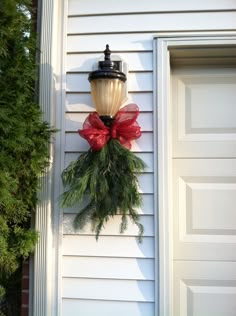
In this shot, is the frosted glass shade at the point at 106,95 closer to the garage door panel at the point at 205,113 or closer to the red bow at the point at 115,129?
the red bow at the point at 115,129

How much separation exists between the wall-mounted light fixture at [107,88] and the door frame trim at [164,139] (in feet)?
0.86

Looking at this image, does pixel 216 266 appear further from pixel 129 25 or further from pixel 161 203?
pixel 129 25

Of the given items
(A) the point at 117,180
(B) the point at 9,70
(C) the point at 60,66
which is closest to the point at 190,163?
(A) the point at 117,180

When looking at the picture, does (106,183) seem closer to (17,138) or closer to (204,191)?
(17,138)

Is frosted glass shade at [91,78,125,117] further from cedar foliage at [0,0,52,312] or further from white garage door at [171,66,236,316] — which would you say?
white garage door at [171,66,236,316]

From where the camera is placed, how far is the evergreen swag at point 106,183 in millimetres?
2062

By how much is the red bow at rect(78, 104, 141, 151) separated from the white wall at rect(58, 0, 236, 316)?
102 millimetres

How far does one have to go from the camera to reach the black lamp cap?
6.70ft

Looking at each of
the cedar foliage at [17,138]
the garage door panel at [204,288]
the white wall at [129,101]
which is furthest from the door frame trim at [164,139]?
the cedar foliage at [17,138]

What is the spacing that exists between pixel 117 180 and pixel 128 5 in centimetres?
103

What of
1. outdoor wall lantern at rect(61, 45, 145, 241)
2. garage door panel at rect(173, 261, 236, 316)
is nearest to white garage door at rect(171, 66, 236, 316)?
garage door panel at rect(173, 261, 236, 316)

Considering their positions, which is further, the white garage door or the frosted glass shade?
the white garage door

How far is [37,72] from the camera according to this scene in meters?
2.26

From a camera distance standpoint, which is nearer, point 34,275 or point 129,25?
point 34,275
